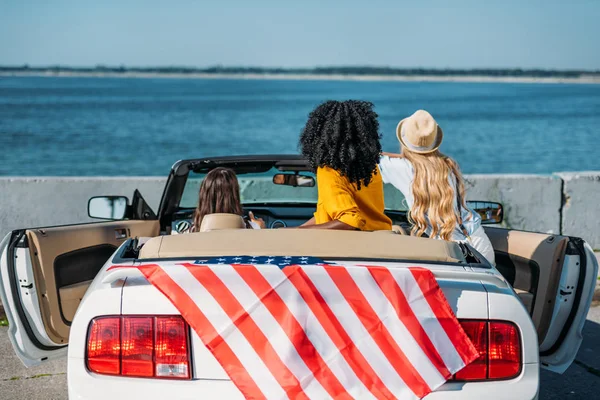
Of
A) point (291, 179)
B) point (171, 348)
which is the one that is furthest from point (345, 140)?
point (291, 179)

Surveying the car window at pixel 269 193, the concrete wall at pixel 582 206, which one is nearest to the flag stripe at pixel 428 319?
the car window at pixel 269 193

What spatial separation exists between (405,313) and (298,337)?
0.39 m

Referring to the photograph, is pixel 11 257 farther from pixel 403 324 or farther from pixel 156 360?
pixel 403 324

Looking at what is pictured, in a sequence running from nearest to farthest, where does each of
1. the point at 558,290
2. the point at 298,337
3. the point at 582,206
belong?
the point at 298,337, the point at 558,290, the point at 582,206

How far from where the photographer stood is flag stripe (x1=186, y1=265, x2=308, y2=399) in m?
2.83

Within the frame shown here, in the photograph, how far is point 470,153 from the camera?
199 feet

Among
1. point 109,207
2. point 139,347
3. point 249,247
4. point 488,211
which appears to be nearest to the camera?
point 139,347

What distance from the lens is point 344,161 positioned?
388cm

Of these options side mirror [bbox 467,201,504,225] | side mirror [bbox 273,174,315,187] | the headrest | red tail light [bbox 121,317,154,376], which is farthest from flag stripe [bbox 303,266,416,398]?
side mirror [bbox 273,174,315,187]

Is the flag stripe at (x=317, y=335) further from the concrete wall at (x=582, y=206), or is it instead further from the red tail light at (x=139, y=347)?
the concrete wall at (x=582, y=206)

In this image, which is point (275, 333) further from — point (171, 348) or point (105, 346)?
point (105, 346)

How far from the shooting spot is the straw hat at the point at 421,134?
462cm

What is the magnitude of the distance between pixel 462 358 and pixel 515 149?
61.0m

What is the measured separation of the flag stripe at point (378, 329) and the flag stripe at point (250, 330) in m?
0.32
